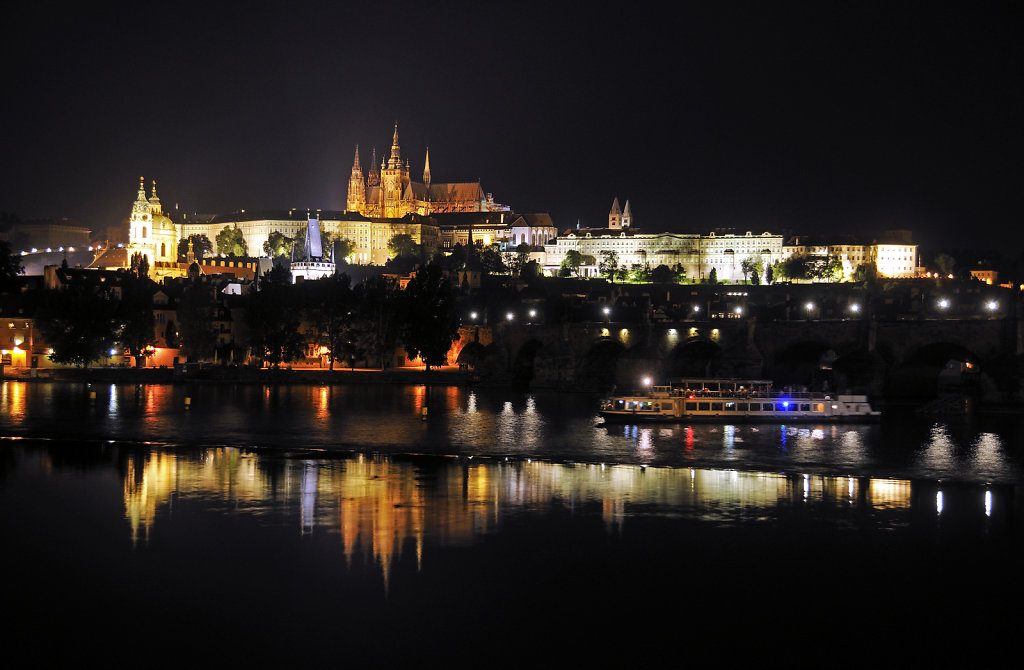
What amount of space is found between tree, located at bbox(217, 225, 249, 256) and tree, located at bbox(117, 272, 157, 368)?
72.1 m

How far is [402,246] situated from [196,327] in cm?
7927

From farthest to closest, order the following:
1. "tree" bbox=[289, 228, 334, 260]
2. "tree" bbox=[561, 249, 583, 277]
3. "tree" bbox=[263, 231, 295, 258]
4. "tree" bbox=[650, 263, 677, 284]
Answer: "tree" bbox=[561, 249, 583, 277] → "tree" bbox=[650, 263, 677, 284] → "tree" bbox=[263, 231, 295, 258] → "tree" bbox=[289, 228, 334, 260]

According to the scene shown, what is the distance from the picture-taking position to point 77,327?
55125 millimetres

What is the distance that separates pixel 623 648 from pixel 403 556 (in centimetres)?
482

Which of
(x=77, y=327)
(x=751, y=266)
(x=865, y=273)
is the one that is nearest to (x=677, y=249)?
(x=751, y=266)

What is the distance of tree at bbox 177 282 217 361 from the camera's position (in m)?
59.4

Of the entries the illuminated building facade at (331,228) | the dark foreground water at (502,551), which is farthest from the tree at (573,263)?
the dark foreground water at (502,551)

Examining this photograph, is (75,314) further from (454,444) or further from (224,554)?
(224,554)

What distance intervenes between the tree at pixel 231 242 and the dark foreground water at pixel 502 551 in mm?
103158

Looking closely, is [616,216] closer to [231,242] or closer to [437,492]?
[231,242]

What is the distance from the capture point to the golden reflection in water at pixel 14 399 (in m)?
36.2

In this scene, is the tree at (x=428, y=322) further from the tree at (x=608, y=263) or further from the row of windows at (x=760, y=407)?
the tree at (x=608, y=263)

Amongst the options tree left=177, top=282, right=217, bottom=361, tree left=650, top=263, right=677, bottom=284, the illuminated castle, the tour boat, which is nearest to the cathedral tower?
the illuminated castle

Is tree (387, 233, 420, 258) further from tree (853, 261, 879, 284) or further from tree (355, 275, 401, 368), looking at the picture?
tree (355, 275, 401, 368)
